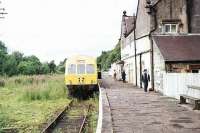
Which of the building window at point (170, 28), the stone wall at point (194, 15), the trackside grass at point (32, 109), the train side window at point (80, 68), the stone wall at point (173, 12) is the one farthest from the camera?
the stone wall at point (194, 15)

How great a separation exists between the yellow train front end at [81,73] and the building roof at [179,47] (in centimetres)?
513

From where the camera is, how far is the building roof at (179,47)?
30.3 meters

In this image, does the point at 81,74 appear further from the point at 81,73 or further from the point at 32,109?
the point at 32,109

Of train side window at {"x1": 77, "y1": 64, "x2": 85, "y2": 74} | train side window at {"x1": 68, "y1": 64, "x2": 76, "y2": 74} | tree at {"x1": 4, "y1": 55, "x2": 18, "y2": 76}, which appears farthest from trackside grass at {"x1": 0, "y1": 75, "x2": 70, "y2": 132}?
tree at {"x1": 4, "y1": 55, "x2": 18, "y2": 76}

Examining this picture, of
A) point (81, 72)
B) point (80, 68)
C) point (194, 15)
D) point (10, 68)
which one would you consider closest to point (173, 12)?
point (194, 15)

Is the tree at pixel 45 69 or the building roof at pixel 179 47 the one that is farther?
the tree at pixel 45 69

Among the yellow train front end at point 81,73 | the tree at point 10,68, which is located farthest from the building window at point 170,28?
the tree at point 10,68

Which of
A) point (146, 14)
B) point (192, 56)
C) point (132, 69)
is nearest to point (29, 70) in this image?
point (132, 69)

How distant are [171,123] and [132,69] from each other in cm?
3260

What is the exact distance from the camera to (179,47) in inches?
1257

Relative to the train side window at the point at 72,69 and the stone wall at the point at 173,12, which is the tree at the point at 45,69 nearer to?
the train side window at the point at 72,69

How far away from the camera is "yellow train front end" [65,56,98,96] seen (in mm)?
32625

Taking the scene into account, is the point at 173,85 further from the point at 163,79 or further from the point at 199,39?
the point at 199,39

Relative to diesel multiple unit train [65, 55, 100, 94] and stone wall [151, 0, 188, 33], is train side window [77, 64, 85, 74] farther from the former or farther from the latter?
stone wall [151, 0, 188, 33]
